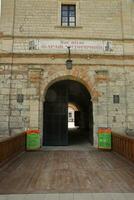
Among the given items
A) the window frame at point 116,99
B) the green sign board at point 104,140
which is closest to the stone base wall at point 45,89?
the window frame at point 116,99

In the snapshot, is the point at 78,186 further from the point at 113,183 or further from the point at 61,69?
the point at 61,69

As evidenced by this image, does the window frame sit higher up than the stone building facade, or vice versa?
the stone building facade

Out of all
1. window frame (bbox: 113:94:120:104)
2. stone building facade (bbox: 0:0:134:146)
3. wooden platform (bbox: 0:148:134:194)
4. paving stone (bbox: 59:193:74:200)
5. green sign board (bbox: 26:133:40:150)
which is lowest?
wooden platform (bbox: 0:148:134:194)

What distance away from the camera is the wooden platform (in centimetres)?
457

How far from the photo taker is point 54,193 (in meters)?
4.27

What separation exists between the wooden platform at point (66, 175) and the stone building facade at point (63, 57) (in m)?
3.15

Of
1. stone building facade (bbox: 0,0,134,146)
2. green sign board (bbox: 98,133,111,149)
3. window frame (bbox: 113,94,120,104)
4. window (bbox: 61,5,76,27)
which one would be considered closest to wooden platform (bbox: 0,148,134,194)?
green sign board (bbox: 98,133,111,149)

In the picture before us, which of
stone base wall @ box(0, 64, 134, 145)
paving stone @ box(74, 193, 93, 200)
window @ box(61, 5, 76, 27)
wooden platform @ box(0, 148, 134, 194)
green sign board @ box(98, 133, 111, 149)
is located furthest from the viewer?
window @ box(61, 5, 76, 27)

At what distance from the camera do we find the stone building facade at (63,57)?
412 inches

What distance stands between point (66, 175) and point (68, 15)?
864 cm

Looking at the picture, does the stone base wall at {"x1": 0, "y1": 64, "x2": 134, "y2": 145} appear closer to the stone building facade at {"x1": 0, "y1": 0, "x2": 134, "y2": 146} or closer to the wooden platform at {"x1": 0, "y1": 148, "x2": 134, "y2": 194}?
the stone building facade at {"x1": 0, "y1": 0, "x2": 134, "y2": 146}

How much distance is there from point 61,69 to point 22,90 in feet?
7.05

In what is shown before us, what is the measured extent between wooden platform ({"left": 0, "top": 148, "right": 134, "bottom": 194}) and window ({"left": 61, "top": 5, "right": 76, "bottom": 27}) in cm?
709

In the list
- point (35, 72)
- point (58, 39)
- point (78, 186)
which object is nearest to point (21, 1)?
point (58, 39)
